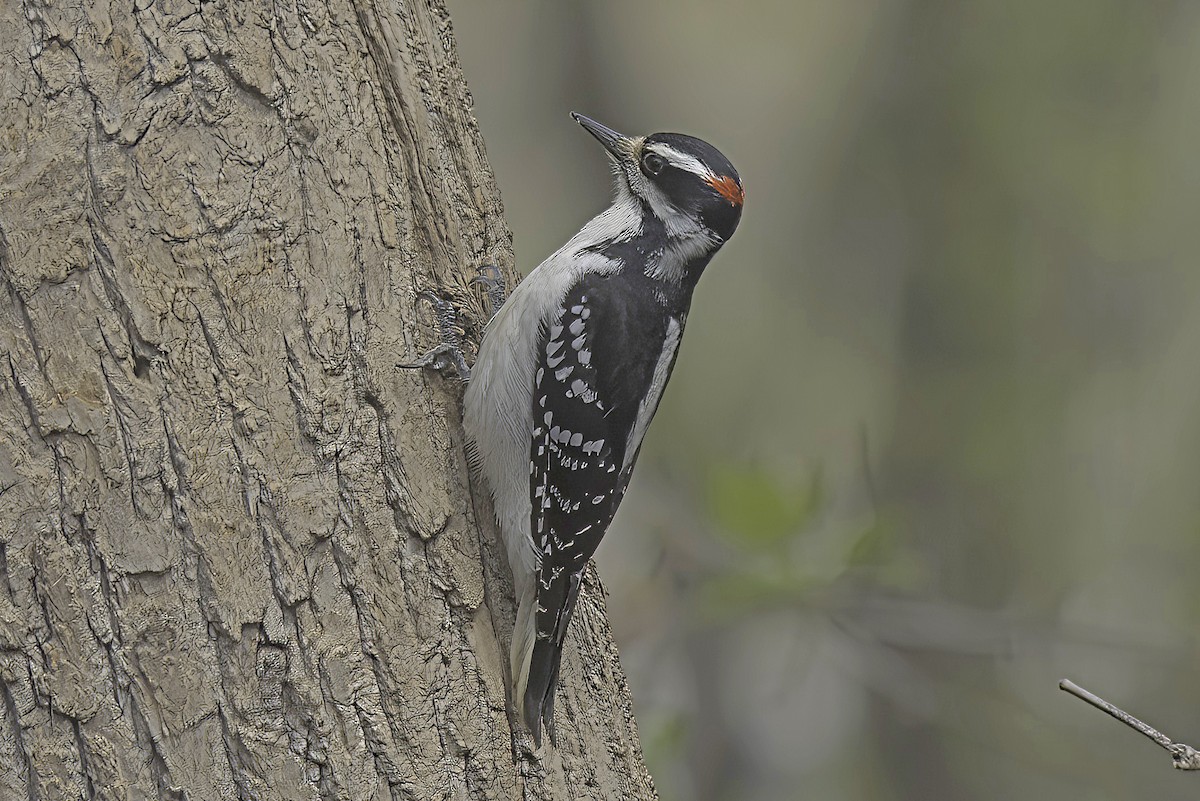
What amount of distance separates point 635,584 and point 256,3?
10.4ft

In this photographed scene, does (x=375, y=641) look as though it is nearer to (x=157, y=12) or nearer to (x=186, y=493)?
(x=186, y=493)

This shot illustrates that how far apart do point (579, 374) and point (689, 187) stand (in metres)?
0.57

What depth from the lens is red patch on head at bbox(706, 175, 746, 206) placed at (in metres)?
2.55

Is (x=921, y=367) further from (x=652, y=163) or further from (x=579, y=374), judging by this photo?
(x=579, y=374)

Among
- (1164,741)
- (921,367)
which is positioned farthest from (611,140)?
(921,367)

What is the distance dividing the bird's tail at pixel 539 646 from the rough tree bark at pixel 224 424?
9 centimetres

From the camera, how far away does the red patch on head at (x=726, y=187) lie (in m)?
2.55

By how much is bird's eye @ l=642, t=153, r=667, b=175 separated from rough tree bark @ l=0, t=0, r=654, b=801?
0.70 meters

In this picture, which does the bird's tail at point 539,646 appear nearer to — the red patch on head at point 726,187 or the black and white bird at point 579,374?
the black and white bird at point 579,374

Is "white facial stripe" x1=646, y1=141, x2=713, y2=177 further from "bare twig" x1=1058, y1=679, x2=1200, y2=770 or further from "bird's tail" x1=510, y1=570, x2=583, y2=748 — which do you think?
"bare twig" x1=1058, y1=679, x2=1200, y2=770

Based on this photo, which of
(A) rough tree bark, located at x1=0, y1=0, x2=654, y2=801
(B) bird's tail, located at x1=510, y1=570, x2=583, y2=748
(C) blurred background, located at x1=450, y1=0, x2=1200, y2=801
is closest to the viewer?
(A) rough tree bark, located at x1=0, y1=0, x2=654, y2=801

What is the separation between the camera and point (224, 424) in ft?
6.05

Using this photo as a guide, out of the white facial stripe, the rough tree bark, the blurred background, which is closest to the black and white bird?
the white facial stripe

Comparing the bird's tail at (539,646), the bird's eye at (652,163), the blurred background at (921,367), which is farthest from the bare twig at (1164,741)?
the blurred background at (921,367)
